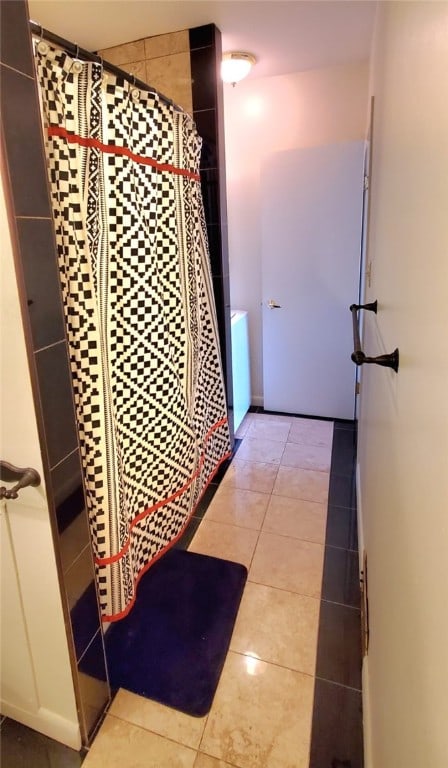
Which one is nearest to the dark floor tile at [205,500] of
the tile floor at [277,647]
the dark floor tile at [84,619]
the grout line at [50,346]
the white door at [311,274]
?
the tile floor at [277,647]

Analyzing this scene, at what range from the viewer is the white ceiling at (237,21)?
1.81 metres

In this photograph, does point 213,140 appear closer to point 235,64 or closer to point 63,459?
point 235,64

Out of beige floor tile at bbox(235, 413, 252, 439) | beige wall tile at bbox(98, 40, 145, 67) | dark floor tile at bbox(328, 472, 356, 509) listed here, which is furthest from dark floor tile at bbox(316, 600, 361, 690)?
beige wall tile at bbox(98, 40, 145, 67)

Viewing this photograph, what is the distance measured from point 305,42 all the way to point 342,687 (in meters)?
2.94

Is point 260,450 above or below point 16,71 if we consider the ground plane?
below

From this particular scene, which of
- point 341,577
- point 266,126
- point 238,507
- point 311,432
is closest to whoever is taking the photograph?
point 341,577

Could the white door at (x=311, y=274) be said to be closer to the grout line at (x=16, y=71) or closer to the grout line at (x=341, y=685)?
the grout line at (x=341, y=685)

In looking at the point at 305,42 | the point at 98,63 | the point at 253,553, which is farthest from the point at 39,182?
the point at 305,42

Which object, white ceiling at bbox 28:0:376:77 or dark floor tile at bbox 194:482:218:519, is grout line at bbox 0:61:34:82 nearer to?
white ceiling at bbox 28:0:376:77

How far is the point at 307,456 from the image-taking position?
268cm

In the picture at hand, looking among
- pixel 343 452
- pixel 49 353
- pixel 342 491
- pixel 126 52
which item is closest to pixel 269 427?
pixel 343 452

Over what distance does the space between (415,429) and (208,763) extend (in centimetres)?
113

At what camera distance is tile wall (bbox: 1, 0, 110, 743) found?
0.82m

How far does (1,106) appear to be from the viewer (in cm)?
78
